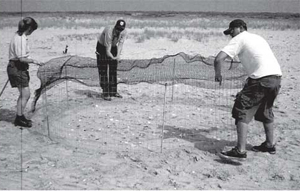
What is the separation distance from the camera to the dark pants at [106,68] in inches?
258

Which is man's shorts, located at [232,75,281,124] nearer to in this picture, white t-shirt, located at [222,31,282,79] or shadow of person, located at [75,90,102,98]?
white t-shirt, located at [222,31,282,79]

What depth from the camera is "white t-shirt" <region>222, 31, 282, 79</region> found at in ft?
12.7

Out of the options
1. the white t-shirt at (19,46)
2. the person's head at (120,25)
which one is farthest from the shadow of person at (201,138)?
the white t-shirt at (19,46)

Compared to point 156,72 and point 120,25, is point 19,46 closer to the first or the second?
point 120,25

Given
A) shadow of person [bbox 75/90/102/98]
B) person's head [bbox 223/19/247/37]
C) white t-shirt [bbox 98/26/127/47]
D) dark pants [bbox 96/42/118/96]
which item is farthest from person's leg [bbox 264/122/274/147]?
shadow of person [bbox 75/90/102/98]

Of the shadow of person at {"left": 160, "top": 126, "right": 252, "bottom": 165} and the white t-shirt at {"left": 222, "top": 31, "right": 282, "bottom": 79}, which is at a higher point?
the white t-shirt at {"left": 222, "top": 31, "right": 282, "bottom": 79}

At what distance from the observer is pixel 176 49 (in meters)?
16.7

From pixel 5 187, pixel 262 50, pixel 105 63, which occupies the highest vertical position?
pixel 262 50

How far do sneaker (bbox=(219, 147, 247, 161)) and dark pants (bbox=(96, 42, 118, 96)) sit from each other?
2934 millimetres

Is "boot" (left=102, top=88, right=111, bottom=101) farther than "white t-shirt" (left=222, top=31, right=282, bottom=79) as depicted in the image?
Yes

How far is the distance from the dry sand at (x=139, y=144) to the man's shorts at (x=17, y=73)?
719 millimetres

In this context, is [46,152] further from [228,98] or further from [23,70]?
[228,98]

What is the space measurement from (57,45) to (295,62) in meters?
12.5

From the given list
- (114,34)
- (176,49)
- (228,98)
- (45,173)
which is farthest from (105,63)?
(176,49)
